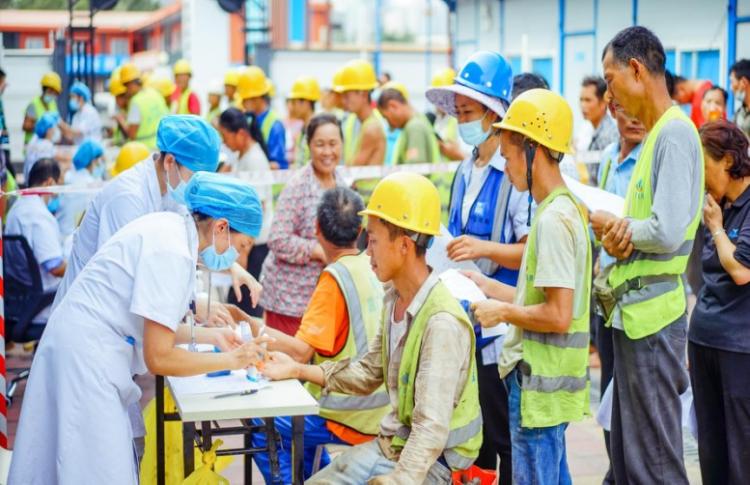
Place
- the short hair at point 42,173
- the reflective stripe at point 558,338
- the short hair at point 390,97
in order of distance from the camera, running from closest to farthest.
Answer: the reflective stripe at point 558,338
the short hair at point 42,173
the short hair at point 390,97

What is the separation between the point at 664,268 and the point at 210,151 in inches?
75.8

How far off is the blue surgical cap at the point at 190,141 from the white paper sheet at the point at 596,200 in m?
1.50

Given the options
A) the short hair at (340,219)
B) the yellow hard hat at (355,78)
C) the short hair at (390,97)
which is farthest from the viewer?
the short hair at (390,97)

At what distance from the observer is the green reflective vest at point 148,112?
12.8m

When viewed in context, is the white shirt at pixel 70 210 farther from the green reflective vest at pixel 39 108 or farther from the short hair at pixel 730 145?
the green reflective vest at pixel 39 108

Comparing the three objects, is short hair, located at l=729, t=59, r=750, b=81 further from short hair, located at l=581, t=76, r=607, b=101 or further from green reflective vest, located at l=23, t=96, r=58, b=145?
green reflective vest, located at l=23, t=96, r=58, b=145

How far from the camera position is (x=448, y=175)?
998 centimetres

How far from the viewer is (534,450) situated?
386cm

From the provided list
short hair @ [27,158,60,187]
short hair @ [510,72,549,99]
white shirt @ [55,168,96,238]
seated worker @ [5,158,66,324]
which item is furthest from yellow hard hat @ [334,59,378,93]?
short hair @ [510,72,549,99]

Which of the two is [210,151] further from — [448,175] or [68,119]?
[68,119]

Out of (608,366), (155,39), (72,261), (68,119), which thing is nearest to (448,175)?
(608,366)

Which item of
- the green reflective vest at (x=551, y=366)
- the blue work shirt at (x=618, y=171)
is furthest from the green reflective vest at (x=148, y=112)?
the green reflective vest at (x=551, y=366)

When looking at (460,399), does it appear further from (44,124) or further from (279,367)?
(44,124)

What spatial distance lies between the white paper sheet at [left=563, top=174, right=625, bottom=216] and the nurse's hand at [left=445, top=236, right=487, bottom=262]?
18.1 inches
